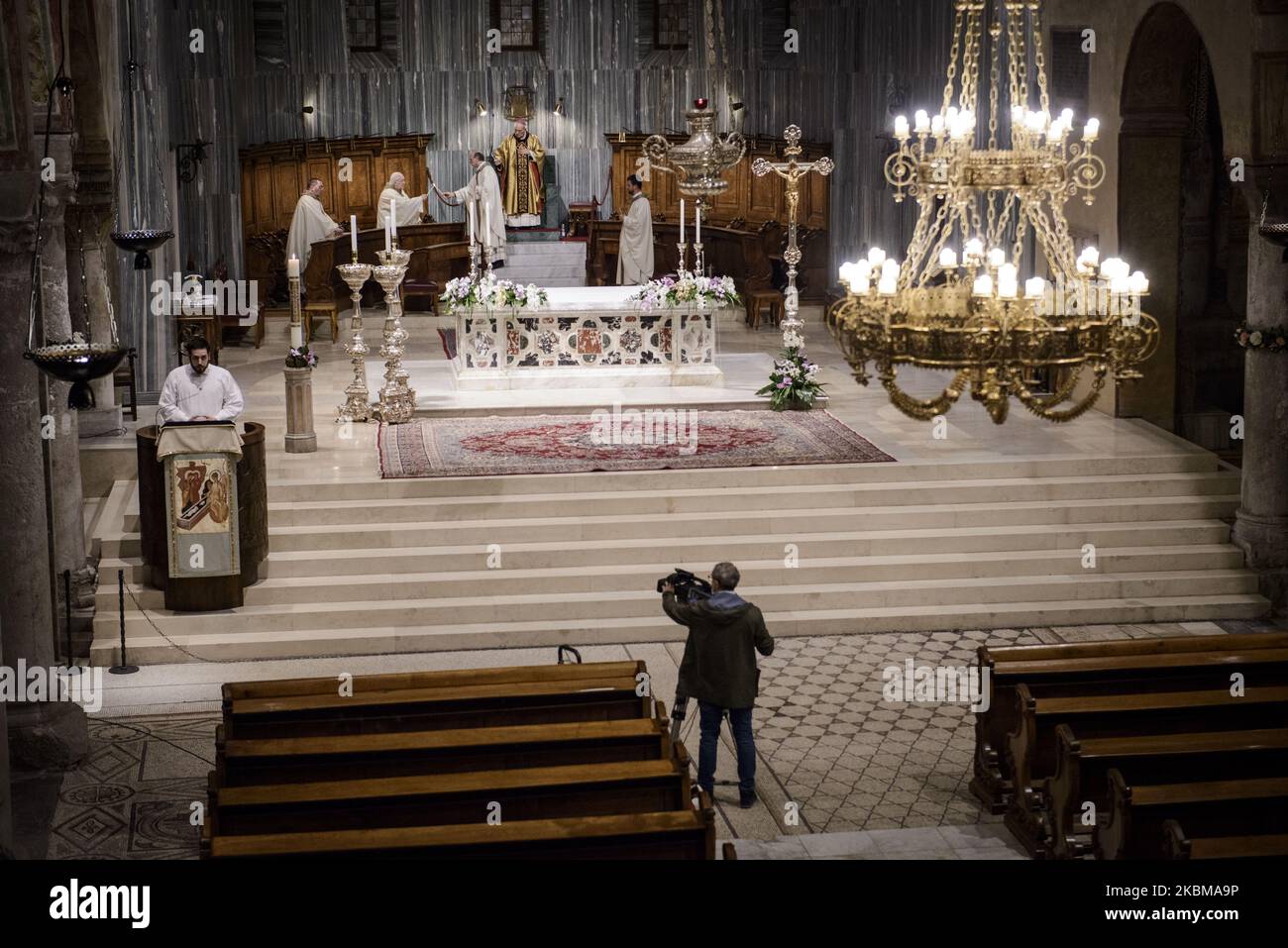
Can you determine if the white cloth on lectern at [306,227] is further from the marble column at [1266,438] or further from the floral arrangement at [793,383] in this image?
the marble column at [1266,438]

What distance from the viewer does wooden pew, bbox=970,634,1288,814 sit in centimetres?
991

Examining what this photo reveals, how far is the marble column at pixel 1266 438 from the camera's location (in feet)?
45.6

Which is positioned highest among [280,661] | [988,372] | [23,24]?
[23,24]

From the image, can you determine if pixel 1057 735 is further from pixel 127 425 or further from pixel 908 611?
pixel 127 425

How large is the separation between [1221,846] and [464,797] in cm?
339

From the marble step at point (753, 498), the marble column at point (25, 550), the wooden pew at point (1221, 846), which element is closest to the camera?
the wooden pew at point (1221, 846)

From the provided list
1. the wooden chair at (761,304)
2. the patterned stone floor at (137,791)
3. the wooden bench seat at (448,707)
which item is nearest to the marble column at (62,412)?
the patterned stone floor at (137,791)

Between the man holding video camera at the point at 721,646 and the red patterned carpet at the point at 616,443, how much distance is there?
4.92 m

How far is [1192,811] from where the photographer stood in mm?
8070

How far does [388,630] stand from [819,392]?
5998mm

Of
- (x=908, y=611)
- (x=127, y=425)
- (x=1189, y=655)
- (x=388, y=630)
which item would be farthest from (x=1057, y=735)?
(x=127, y=425)

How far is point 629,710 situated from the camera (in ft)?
31.0

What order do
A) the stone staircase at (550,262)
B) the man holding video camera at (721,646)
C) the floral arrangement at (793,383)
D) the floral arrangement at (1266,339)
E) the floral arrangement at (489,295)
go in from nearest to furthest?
1. the man holding video camera at (721,646)
2. the floral arrangement at (1266,339)
3. the floral arrangement at (793,383)
4. the floral arrangement at (489,295)
5. the stone staircase at (550,262)

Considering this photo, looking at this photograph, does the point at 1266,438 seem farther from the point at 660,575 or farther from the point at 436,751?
the point at 436,751
